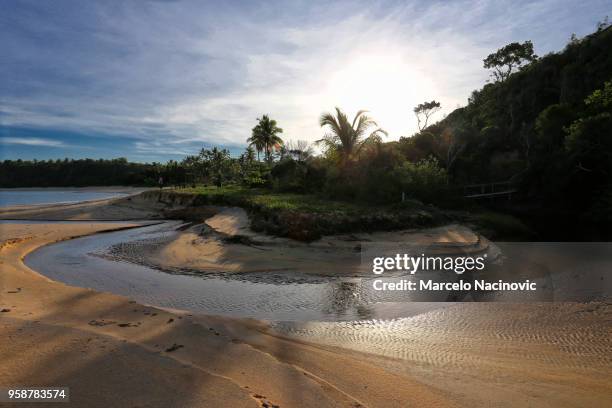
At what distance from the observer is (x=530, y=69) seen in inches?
1420

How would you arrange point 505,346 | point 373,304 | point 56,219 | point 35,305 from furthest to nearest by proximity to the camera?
1. point 56,219
2. point 373,304
3. point 35,305
4. point 505,346

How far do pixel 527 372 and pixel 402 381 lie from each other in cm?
175

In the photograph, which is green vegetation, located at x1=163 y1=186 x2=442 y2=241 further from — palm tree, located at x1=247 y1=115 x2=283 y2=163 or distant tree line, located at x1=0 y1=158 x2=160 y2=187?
distant tree line, located at x1=0 y1=158 x2=160 y2=187

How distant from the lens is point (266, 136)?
4997 centimetres

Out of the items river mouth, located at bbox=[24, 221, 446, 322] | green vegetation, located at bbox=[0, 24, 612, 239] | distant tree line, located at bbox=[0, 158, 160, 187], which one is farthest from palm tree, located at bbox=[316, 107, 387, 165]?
distant tree line, located at bbox=[0, 158, 160, 187]

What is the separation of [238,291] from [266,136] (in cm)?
4381

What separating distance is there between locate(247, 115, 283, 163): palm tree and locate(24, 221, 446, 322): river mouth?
40007 millimetres

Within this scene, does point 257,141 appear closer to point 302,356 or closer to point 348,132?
point 348,132

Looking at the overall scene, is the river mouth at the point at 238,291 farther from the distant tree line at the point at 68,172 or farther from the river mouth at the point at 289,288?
the distant tree line at the point at 68,172

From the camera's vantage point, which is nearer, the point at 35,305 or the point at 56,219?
the point at 35,305

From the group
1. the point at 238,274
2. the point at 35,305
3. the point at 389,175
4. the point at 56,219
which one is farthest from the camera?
the point at 56,219

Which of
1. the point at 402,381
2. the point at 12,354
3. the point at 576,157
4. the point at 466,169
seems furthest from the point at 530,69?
the point at 12,354

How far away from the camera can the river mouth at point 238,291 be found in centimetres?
666

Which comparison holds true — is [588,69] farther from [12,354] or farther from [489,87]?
[12,354]
